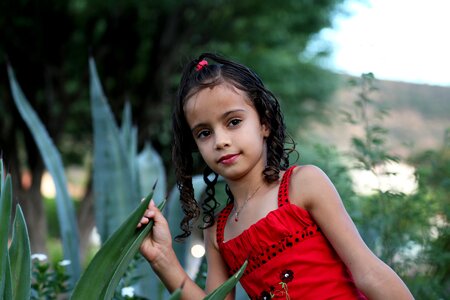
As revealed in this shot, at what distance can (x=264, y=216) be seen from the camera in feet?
4.75

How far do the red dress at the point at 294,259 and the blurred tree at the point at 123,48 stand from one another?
7103 mm

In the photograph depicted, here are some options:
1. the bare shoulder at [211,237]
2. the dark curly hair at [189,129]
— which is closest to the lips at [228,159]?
the dark curly hair at [189,129]

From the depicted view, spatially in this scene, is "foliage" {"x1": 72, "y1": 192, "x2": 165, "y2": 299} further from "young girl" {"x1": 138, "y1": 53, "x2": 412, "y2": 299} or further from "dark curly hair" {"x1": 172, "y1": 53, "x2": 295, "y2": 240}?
"dark curly hair" {"x1": 172, "y1": 53, "x2": 295, "y2": 240}

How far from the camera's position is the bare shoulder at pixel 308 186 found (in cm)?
139

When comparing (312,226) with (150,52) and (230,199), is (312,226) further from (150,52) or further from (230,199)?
(150,52)

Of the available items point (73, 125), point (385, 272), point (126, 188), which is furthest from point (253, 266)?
point (73, 125)

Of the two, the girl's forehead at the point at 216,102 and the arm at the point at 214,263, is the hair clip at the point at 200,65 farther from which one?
the arm at the point at 214,263

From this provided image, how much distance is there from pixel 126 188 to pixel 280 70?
6.63 m

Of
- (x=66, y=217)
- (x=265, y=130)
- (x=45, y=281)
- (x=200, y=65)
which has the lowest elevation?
(x=45, y=281)

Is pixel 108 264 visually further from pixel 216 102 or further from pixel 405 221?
pixel 405 221

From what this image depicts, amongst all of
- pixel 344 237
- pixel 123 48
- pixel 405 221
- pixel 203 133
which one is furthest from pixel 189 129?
pixel 123 48

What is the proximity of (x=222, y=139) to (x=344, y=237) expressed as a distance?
316 millimetres

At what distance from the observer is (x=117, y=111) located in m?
9.24

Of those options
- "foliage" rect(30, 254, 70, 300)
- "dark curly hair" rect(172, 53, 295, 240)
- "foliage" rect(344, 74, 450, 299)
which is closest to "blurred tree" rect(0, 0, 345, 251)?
"foliage" rect(344, 74, 450, 299)
